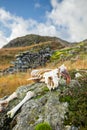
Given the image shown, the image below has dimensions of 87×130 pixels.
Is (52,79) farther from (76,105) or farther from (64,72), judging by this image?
(76,105)

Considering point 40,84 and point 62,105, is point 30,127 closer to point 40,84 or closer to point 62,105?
point 62,105

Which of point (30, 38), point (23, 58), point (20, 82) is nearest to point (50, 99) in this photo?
point (20, 82)

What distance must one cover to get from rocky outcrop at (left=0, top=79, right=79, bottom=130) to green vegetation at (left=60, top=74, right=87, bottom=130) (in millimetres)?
153

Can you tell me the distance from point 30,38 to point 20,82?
101847 millimetres

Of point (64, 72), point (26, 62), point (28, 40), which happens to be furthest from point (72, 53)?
point (28, 40)

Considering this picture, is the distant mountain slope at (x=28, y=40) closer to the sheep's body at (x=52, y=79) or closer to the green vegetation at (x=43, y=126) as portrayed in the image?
the sheep's body at (x=52, y=79)

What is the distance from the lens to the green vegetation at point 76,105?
882 centimetres

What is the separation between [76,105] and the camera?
31.0 feet

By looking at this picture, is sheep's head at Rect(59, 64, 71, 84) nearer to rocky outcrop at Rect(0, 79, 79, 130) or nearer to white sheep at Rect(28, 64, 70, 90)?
white sheep at Rect(28, 64, 70, 90)

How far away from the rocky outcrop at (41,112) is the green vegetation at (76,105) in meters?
0.15

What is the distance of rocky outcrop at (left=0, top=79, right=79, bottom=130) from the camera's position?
30.1 feet

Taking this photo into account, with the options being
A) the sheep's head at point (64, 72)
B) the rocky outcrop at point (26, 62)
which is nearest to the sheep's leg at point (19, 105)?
the sheep's head at point (64, 72)

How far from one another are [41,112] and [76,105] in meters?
1.05

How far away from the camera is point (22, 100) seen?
10797 millimetres
